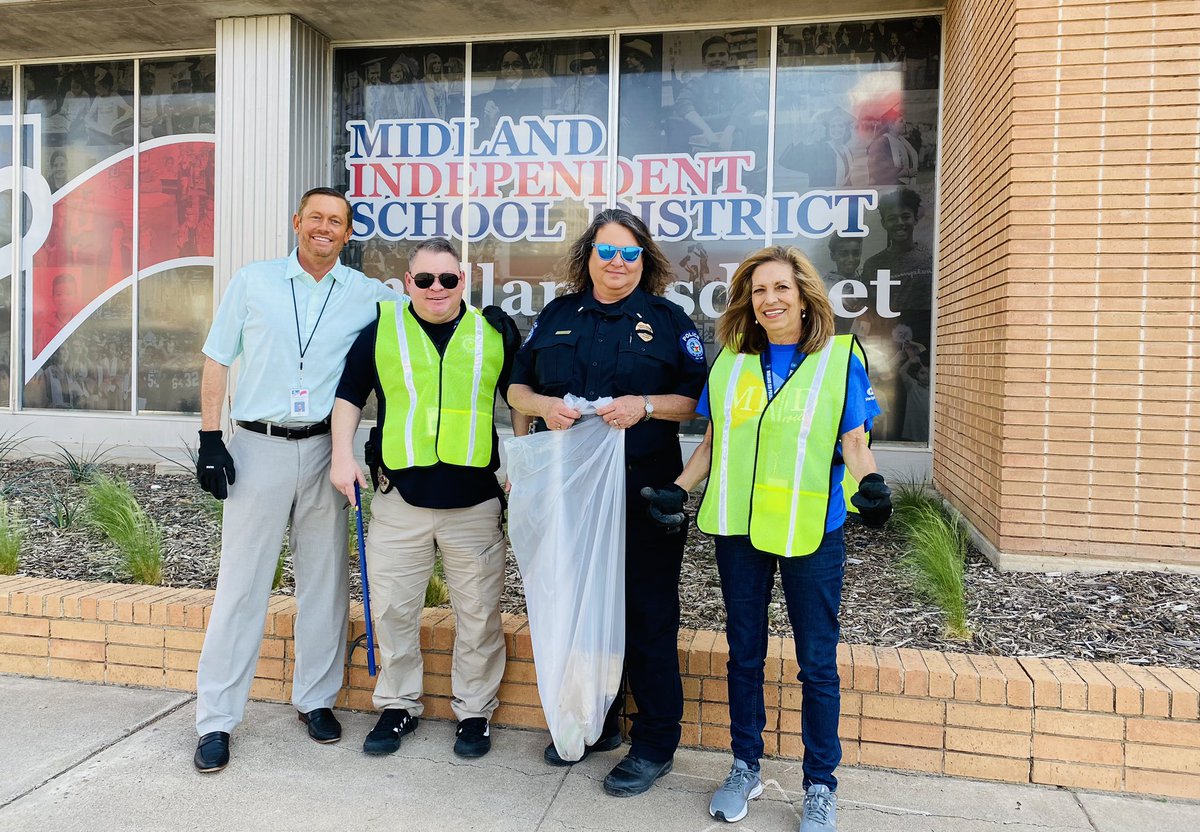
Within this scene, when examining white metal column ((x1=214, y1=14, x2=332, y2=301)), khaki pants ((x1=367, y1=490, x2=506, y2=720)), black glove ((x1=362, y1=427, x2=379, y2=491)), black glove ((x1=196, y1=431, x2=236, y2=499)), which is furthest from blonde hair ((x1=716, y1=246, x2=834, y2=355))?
white metal column ((x1=214, y1=14, x2=332, y2=301))

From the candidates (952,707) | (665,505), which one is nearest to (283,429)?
(665,505)

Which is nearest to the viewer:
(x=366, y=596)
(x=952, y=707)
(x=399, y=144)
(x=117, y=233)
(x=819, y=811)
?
(x=819, y=811)

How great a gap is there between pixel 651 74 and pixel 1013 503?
502 centimetres

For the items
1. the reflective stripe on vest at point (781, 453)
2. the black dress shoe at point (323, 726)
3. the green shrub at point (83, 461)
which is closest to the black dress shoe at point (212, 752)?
the black dress shoe at point (323, 726)

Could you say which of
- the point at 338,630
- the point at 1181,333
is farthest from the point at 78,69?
the point at 1181,333

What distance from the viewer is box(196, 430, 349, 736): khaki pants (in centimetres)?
338

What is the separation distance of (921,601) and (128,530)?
4112 millimetres

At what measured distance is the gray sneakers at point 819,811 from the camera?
2805 mm

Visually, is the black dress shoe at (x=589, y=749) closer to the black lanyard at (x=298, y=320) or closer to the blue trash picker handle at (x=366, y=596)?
the blue trash picker handle at (x=366, y=596)

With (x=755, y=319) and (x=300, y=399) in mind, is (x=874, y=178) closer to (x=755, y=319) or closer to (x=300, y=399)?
(x=755, y=319)

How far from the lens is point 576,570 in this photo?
3115 mm

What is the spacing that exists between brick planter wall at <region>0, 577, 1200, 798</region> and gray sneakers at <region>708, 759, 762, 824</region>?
384mm

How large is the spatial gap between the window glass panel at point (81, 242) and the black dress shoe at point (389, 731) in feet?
23.5

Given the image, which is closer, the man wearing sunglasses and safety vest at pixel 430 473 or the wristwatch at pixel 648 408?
the wristwatch at pixel 648 408
